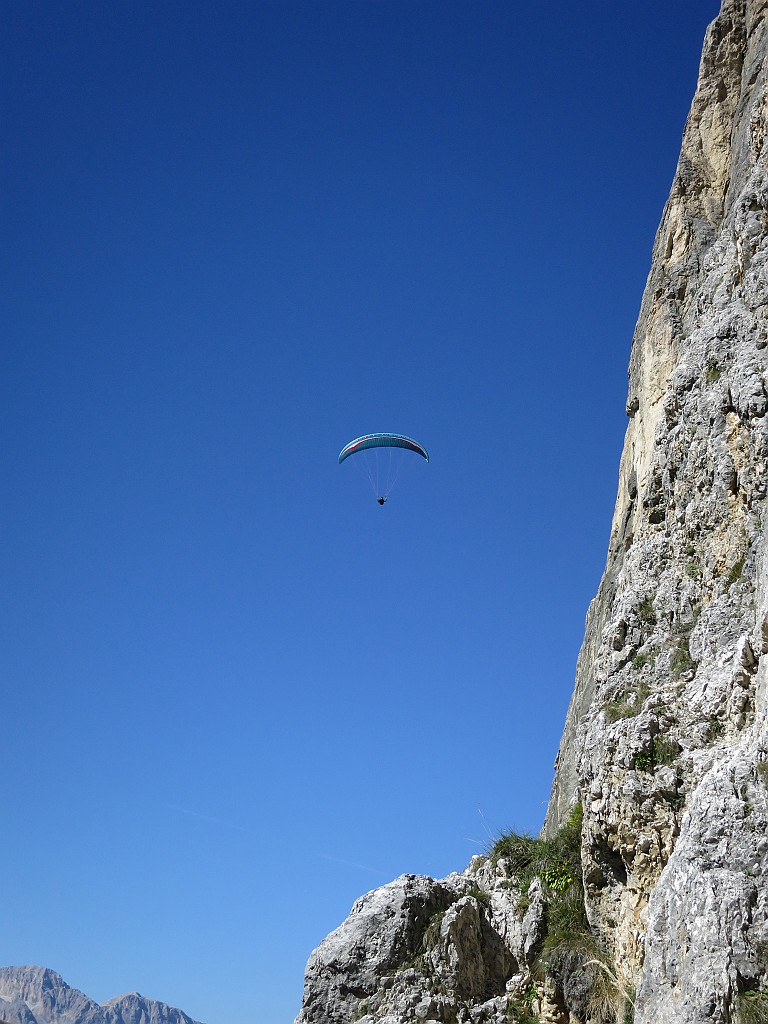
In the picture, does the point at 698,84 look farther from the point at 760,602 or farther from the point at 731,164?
the point at 760,602

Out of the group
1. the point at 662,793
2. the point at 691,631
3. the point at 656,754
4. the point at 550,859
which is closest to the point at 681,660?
the point at 691,631

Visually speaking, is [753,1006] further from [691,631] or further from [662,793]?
[691,631]

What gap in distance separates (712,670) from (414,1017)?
7.62 meters

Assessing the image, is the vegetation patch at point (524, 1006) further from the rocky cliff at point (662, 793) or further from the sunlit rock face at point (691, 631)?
the sunlit rock face at point (691, 631)

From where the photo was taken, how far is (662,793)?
13914mm

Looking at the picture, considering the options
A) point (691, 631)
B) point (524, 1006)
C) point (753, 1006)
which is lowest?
point (753, 1006)

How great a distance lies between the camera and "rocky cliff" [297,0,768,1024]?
11.2 m

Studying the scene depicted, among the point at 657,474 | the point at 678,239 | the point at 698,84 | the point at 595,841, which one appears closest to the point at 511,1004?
the point at 595,841

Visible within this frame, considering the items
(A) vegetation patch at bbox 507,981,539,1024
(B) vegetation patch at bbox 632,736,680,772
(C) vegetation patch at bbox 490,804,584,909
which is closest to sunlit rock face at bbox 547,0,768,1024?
(B) vegetation patch at bbox 632,736,680,772

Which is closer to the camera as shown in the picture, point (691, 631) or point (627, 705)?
point (627, 705)

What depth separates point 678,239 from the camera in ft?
77.2

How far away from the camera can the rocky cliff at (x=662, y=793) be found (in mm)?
11234

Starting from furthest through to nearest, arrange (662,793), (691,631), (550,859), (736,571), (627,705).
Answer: (550,859) < (691,631) < (736,571) < (627,705) < (662,793)

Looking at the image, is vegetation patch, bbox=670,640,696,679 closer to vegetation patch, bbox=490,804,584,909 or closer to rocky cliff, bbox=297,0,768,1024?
rocky cliff, bbox=297,0,768,1024
